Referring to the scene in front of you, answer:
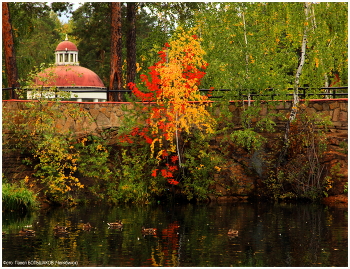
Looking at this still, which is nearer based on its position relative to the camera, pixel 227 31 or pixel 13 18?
pixel 227 31

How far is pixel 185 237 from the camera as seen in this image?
1658cm

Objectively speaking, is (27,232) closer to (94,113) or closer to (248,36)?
(94,113)

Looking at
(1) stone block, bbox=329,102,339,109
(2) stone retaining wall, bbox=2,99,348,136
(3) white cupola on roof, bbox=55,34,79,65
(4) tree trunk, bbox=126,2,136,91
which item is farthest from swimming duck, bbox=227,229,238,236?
(3) white cupola on roof, bbox=55,34,79,65

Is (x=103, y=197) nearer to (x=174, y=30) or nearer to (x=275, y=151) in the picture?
(x=275, y=151)

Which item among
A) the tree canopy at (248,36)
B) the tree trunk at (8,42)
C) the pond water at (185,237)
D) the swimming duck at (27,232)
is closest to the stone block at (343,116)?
the tree canopy at (248,36)

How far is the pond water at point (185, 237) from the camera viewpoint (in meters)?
13.9

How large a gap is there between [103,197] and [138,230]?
587cm

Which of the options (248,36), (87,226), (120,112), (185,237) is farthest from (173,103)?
(185,237)

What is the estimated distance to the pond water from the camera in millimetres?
13891

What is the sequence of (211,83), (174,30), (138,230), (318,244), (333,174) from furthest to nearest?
(174,30), (211,83), (333,174), (138,230), (318,244)

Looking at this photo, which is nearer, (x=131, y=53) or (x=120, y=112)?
(x=120, y=112)

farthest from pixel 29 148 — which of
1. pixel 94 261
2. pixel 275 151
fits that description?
pixel 94 261

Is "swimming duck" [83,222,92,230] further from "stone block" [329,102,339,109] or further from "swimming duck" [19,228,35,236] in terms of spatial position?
"stone block" [329,102,339,109]

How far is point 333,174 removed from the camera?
23078 mm
